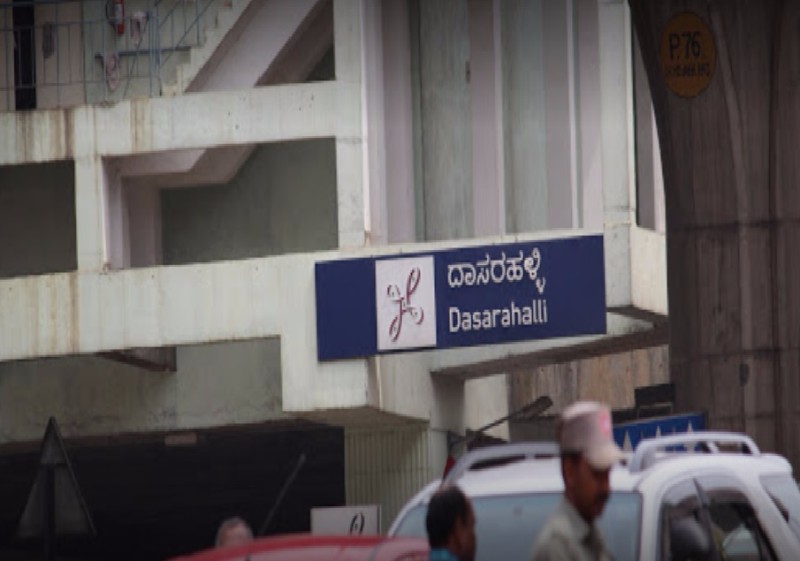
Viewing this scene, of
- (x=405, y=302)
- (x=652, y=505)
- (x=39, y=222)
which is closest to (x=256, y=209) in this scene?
(x=39, y=222)

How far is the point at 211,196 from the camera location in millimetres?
33344

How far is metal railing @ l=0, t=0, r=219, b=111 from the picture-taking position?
32844 mm

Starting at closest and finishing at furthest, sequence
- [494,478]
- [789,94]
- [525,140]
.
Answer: [494,478]
[789,94]
[525,140]

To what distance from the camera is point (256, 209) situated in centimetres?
3325

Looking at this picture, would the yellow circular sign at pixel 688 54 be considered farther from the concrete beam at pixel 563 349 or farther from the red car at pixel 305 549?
the red car at pixel 305 549

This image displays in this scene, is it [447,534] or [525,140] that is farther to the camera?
[525,140]

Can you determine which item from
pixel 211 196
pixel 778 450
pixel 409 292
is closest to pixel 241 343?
pixel 211 196

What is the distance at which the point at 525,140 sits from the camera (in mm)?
31266

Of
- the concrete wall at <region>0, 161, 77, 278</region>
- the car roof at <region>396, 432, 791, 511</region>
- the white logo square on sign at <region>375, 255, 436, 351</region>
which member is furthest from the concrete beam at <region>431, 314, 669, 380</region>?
the car roof at <region>396, 432, 791, 511</region>

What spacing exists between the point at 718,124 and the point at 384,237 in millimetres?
6670

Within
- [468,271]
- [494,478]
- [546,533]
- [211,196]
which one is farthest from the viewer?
[211,196]

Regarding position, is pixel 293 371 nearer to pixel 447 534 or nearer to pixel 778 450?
pixel 778 450

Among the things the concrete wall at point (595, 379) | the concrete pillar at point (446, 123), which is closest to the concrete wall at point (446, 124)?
the concrete pillar at point (446, 123)

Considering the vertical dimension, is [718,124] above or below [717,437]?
above
